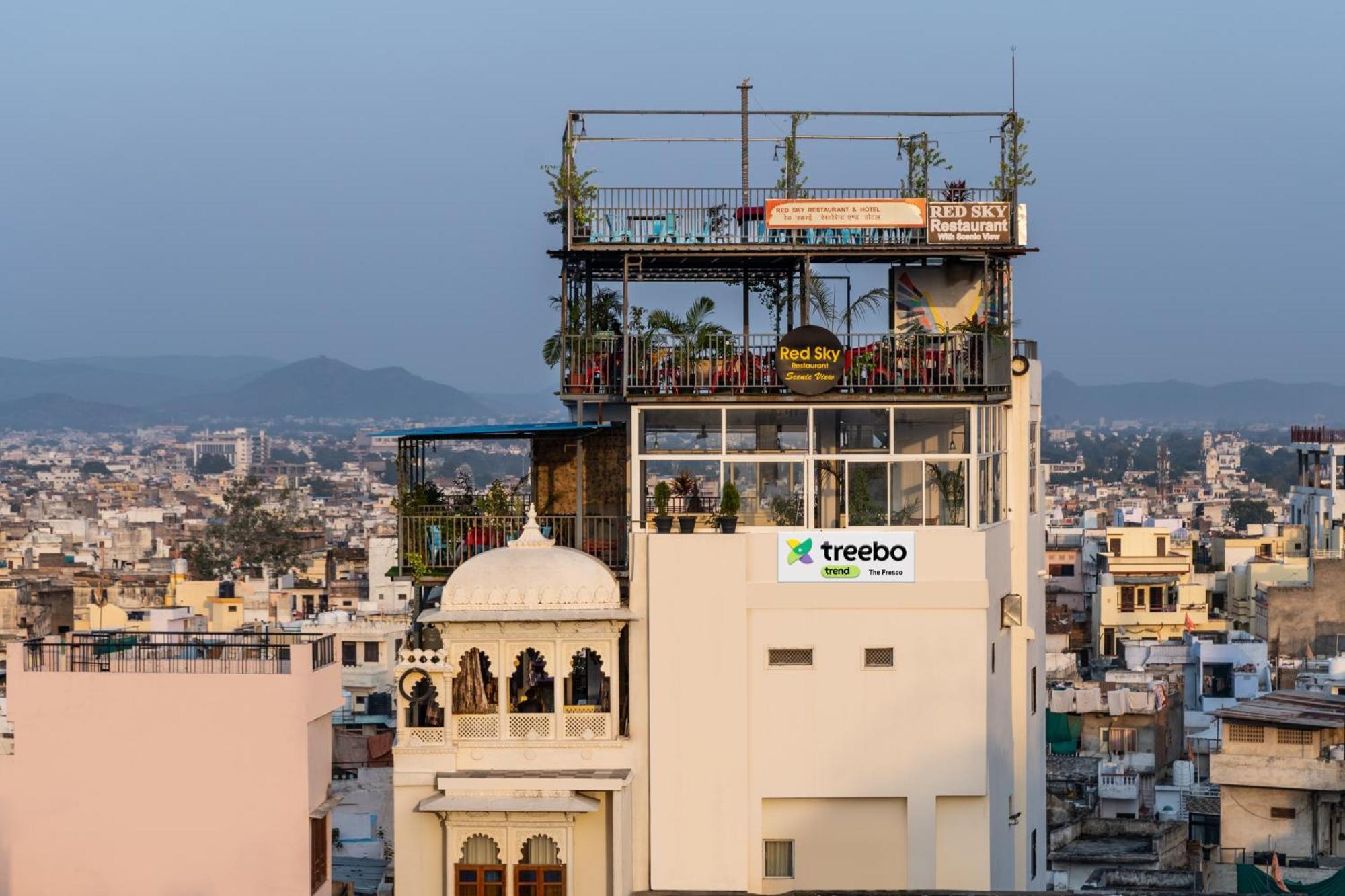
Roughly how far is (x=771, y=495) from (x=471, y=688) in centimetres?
358

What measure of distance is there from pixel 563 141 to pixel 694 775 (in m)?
6.78

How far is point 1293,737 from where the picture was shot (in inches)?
1478

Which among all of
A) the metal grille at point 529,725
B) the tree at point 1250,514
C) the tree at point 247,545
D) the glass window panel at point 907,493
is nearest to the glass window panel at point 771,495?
the glass window panel at point 907,493

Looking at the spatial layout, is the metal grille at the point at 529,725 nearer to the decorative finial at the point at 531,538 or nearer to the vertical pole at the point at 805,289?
the decorative finial at the point at 531,538

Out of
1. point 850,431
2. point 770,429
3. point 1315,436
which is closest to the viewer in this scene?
point 770,429

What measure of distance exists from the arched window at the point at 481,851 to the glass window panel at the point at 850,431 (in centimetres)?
514

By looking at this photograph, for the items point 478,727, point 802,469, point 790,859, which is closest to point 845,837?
point 790,859

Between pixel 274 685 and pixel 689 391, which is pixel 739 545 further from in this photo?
pixel 274 685

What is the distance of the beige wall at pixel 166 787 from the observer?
24.2 metres

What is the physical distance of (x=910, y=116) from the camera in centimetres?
2641

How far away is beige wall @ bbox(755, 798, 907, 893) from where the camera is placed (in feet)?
80.4

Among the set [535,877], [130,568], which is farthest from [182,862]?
[130,568]

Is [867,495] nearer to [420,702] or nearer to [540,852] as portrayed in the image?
[540,852]

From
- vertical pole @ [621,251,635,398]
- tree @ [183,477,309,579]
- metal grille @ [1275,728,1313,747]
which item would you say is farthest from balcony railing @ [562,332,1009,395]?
tree @ [183,477,309,579]
